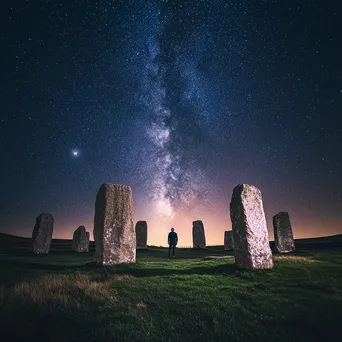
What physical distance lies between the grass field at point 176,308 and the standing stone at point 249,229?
3.56ft

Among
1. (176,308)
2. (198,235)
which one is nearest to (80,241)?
(198,235)

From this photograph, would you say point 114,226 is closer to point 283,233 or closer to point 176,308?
point 176,308

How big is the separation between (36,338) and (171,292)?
4507 mm

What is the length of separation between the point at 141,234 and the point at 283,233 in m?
13.8

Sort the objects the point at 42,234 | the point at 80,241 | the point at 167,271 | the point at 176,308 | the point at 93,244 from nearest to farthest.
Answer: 1. the point at 176,308
2. the point at 167,271
3. the point at 42,234
4. the point at 80,241
5. the point at 93,244

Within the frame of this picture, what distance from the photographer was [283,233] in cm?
2158

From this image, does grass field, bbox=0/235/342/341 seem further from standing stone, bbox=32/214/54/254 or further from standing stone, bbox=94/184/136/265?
standing stone, bbox=32/214/54/254

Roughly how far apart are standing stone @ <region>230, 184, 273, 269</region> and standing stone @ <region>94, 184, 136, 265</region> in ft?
20.1

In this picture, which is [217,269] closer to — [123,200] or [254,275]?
A: [254,275]

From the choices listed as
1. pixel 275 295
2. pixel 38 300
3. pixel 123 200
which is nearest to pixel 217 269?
pixel 275 295

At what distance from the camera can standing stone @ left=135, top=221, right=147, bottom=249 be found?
88.8 ft

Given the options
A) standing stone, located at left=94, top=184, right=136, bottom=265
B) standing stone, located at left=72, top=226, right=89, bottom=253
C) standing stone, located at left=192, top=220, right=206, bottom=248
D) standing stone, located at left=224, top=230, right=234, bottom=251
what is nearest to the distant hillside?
standing stone, located at left=72, top=226, right=89, bottom=253

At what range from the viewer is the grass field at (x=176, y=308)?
5.60 metres

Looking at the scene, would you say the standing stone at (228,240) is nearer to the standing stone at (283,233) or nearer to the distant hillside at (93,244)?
the distant hillside at (93,244)
